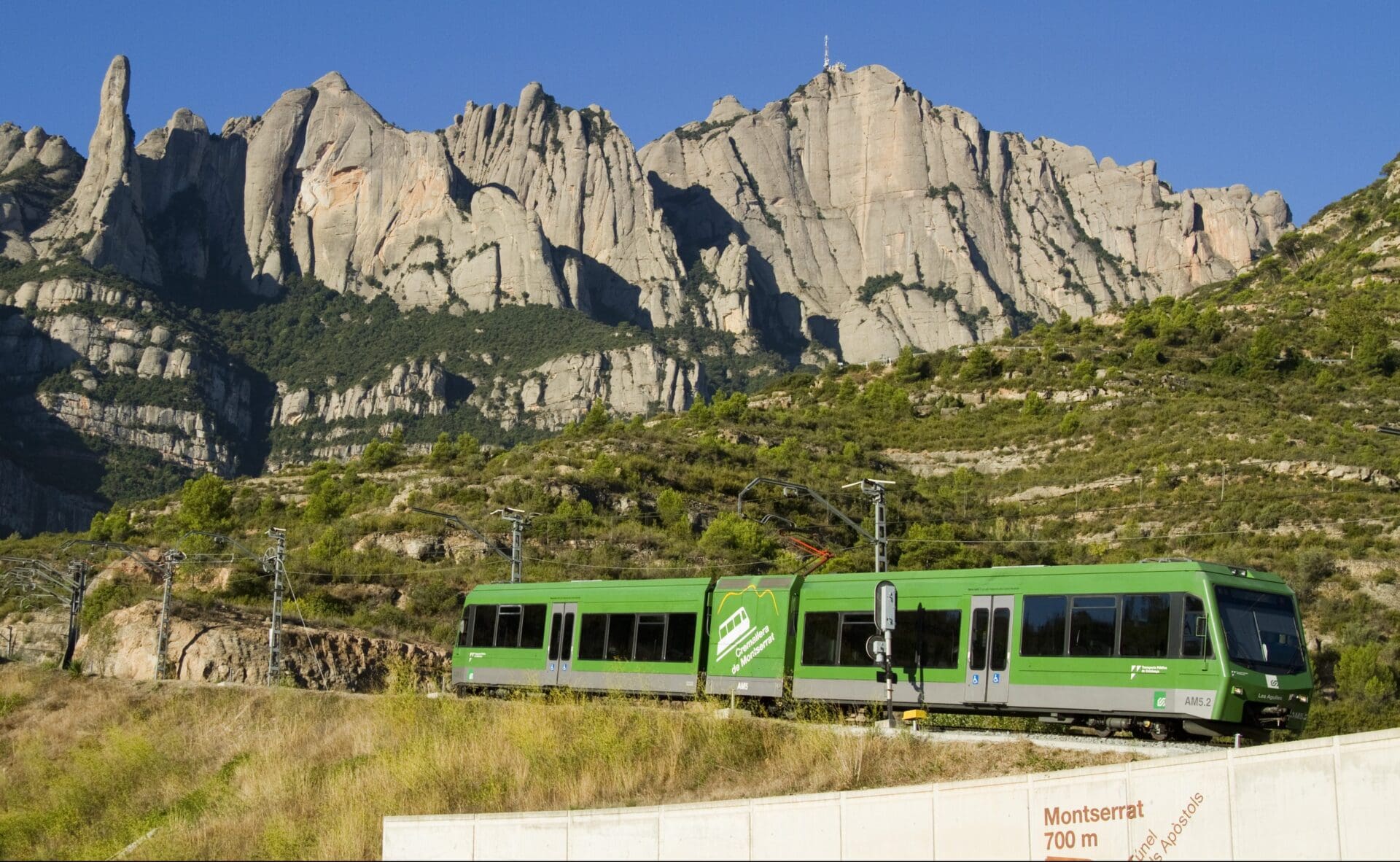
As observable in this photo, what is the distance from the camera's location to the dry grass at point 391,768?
65.2 ft

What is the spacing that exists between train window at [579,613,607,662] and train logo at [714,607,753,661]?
2.92 metres

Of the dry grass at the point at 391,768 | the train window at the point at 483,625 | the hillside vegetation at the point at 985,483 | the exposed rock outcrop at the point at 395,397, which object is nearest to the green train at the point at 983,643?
the train window at the point at 483,625

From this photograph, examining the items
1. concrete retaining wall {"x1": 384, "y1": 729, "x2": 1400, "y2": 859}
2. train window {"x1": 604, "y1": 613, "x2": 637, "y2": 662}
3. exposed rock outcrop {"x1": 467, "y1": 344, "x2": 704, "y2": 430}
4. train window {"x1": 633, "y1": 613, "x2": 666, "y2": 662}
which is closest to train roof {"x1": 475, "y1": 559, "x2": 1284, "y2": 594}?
train window {"x1": 633, "y1": 613, "x2": 666, "y2": 662}

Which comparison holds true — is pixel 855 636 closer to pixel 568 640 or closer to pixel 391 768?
pixel 568 640

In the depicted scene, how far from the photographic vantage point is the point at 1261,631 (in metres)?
21.1

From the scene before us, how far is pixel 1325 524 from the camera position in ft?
185

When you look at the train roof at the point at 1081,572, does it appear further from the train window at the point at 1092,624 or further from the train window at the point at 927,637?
the train window at the point at 927,637

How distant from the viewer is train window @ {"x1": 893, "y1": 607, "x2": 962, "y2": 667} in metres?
23.4

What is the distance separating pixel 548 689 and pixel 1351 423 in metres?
58.3

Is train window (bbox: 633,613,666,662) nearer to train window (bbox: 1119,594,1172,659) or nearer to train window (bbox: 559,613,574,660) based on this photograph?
train window (bbox: 559,613,574,660)

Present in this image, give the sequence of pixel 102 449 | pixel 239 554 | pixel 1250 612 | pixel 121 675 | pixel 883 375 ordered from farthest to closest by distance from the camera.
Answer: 1. pixel 102 449
2. pixel 883 375
3. pixel 239 554
4. pixel 121 675
5. pixel 1250 612

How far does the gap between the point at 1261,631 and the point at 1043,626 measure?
130 inches

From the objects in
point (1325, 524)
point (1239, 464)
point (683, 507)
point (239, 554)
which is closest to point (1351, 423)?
point (1239, 464)

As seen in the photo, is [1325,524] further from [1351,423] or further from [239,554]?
[239,554]
